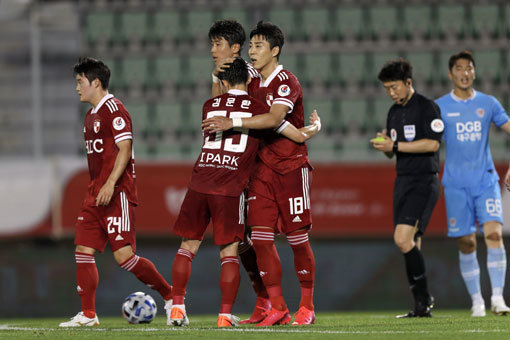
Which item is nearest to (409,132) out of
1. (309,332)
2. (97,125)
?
(309,332)

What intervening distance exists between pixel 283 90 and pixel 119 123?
1207mm

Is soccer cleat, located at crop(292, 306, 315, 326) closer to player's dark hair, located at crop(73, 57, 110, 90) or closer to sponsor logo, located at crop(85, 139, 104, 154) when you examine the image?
sponsor logo, located at crop(85, 139, 104, 154)

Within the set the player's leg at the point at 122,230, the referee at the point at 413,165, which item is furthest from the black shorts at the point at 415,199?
the player's leg at the point at 122,230

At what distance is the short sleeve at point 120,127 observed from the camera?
5.79 meters

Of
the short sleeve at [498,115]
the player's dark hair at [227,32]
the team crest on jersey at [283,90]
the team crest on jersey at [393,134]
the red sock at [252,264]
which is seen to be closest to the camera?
the team crest on jersey at [283,90]

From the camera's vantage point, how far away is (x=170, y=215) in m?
11.2

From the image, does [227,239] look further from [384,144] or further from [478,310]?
[478,310]

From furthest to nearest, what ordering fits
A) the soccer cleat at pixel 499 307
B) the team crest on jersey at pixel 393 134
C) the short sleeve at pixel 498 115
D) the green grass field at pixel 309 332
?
the short sleeve at pixel 498 115 → the soccer cleat at pixel 499 307 → the team crest on jersey at pixel 393 134 → the green grass field at pixel 309 332

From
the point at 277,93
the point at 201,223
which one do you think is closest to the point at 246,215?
the point at 201,223

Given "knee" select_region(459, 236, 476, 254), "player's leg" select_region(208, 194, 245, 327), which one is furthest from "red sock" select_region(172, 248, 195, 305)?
"knee" select_region(459, 236, 476, 254)

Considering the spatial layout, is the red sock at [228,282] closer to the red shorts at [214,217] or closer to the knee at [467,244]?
the red shorts at [214,217]

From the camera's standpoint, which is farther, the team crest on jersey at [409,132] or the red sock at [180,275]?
Result: the team crest on jersey at [409,132]

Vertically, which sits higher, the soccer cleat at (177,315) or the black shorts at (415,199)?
the black shorts at (415,199)

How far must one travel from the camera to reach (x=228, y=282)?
532 centimetres
